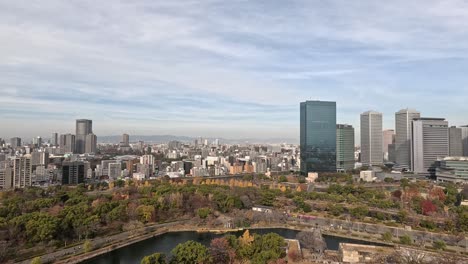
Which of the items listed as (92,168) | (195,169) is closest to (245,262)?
(195,169)

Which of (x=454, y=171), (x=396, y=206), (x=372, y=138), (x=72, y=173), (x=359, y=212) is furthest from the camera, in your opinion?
(x=372, y=138)

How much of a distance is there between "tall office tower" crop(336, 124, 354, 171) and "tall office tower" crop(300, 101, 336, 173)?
67.9 inches

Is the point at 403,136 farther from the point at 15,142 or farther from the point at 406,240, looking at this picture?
the point at 15,142

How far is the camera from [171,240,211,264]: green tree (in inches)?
317

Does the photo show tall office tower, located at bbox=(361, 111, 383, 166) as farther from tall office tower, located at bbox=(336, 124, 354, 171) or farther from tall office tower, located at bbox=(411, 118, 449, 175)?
tall office tower, located at bbox=(411, 118, 449, 175)

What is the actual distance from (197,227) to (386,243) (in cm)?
659

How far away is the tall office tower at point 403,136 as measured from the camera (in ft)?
111

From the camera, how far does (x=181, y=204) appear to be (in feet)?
47.3

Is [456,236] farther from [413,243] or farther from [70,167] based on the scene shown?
[70,167]

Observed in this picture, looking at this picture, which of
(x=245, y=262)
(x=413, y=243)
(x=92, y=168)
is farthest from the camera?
(x=92, y=168)

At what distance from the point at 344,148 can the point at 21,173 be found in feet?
87.5

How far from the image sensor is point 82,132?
5012 cm

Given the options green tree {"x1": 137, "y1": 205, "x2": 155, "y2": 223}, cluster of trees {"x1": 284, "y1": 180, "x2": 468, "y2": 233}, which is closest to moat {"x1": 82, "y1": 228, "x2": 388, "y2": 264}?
green tree {"x1": 137, "y1": 205, "x2": 155, "y2": 223}

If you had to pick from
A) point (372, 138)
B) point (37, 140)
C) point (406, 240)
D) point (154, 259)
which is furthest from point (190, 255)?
point (37, 140)
